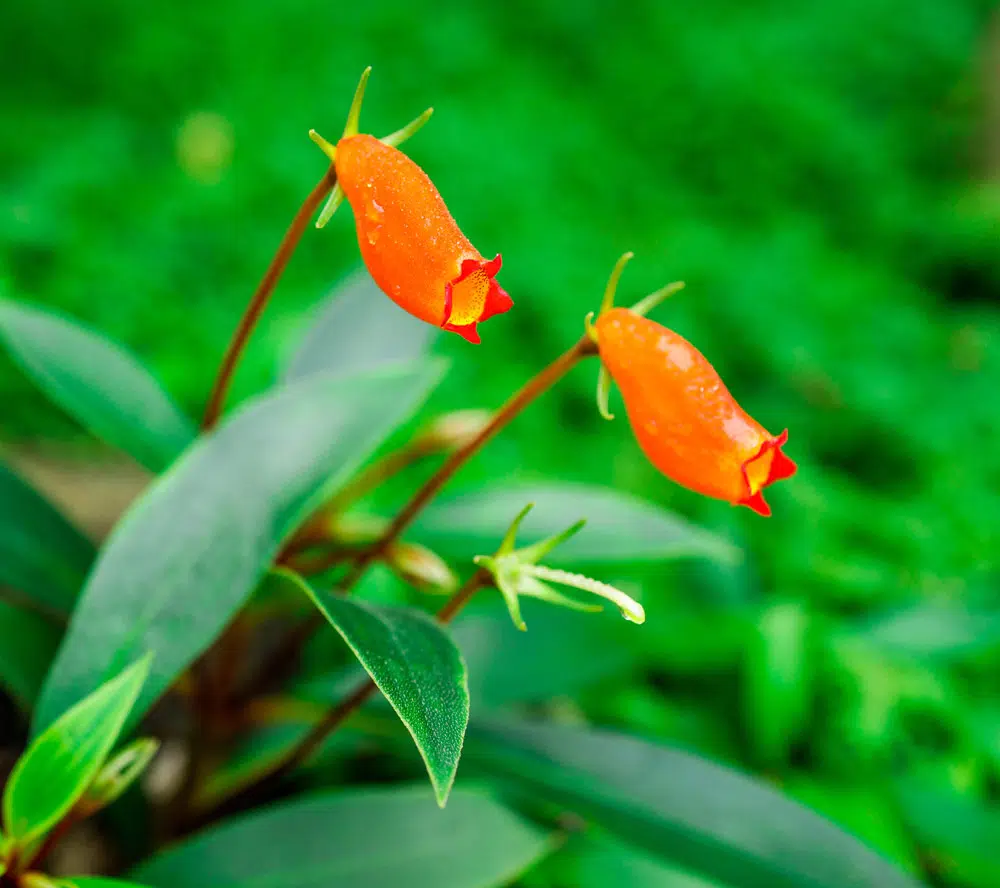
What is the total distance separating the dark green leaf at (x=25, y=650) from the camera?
738mm

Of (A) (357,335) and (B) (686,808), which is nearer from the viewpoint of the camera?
(B) (686,808)

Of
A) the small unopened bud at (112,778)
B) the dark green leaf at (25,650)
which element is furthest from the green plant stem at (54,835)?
the dark green leaf at (25,650)

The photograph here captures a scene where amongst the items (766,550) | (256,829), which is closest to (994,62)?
(766,550)

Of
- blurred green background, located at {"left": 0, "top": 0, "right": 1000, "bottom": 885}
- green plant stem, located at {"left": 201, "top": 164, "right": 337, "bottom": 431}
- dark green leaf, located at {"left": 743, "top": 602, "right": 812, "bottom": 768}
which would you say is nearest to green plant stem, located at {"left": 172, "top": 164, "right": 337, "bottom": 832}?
green plant stem, located at {"left": 201, "top": 164, "right": 337, "bottom": 431}

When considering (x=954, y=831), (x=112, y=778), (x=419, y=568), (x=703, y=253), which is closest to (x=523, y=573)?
(x=419, y=568)

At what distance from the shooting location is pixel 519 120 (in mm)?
2457

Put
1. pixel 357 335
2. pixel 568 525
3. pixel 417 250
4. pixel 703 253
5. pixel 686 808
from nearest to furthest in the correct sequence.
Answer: pixel 417 250
pixel 686 808
pixel 568 525
pixel 357 335
pixel 703 253

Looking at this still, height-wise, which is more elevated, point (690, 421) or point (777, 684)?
point (690, 421)

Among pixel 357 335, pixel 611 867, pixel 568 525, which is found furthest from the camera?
pixel 357 335

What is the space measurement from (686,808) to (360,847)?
0.85 ft

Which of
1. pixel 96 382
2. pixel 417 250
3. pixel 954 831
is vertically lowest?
pixel 954 831

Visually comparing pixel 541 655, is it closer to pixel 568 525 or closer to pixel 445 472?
pixel 568 525

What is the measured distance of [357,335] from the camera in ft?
3.47

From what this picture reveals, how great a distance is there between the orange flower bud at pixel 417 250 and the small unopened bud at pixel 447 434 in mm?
487
